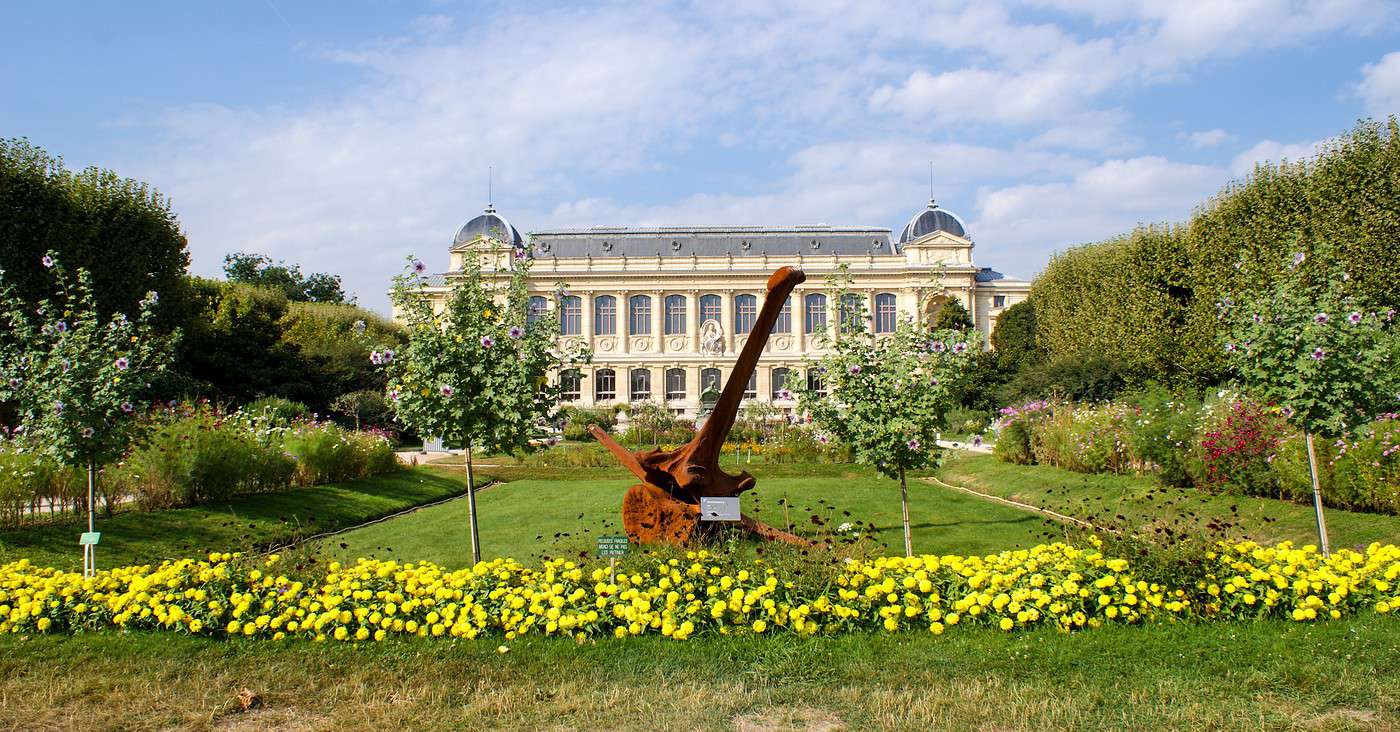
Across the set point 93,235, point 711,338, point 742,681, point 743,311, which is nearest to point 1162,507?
point 742,681

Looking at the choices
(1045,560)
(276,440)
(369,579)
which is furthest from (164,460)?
(1045,560)

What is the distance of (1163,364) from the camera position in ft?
74.6

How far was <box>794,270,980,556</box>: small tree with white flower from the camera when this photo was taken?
8.48 m

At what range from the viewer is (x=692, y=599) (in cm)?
552

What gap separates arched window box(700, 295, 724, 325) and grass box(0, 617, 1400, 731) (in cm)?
4707

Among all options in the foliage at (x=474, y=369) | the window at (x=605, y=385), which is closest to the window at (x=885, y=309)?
the window at (x=605, y=385)

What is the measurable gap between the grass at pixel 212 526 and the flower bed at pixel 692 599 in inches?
40.0

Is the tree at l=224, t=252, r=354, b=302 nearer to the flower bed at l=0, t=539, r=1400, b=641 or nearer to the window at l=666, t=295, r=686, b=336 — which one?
the window at l=666, t=295, r=686, b=336

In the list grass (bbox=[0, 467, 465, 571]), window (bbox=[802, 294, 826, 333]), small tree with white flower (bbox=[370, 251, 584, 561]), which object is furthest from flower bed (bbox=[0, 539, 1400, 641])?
window (bbox=[802, 294, 826, 333])

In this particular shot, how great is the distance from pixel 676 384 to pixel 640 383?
2.13 metres

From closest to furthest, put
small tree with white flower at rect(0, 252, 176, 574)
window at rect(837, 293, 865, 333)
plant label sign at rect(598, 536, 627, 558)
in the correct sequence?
plant label sign at rect(598, 536, 627, 558), small tree with white flower at rect(0, 252, 176, 574), window at rect(837, 293, 865, 333)

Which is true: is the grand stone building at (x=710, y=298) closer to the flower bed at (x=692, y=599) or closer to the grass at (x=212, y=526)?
the grass at (x=212, y=526)

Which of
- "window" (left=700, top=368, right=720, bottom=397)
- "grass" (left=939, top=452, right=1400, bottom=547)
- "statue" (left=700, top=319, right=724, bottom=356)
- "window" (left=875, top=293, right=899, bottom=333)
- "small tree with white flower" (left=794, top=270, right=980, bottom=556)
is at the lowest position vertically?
"grass" (left=939, top=452, right=1400, bottom=547)

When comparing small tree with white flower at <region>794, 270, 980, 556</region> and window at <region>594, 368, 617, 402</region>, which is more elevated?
window at <region>594, 368, 617, 402</region>
